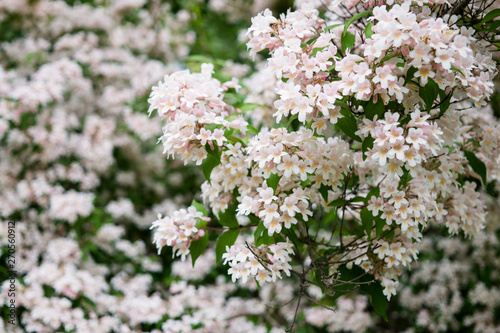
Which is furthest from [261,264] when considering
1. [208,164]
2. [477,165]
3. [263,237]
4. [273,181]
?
[477,165]

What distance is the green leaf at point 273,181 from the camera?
1.32 metres

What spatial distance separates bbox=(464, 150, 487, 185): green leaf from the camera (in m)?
1.60

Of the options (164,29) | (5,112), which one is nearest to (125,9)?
(164,29)

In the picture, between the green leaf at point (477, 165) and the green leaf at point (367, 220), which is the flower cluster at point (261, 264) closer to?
the green leaf at point (367, 220)

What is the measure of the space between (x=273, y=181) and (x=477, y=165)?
0.84m

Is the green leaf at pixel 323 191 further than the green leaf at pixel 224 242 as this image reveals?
No

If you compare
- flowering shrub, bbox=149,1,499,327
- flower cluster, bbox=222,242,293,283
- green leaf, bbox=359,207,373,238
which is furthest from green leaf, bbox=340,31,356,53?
flower cluster, bbox=222,242,293,283

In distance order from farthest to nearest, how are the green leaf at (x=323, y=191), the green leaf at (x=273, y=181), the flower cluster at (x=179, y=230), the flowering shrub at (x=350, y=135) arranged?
the flower cluster at (x=179, y=230) < the green leaf at (x=323, y=191) < the green leaf at (x=273, y=181) < the flowering shrub at (x=350, y=135)

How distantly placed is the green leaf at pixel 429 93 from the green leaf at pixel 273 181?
484 millimetres

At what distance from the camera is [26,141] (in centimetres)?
280

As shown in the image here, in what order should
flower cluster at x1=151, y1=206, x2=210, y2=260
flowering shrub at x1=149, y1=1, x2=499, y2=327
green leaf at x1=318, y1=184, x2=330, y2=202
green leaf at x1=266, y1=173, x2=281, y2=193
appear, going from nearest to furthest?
flowering shrub at x1=149, y1=1, x2=499, y2=327 → green leaf at x1=266, y1=173, x2=281, y2=193 → green leaf at x1=318, y1=184, x2=330, y2=202 → flower cluster at x1=151, y1=206, x2=210, y2=260

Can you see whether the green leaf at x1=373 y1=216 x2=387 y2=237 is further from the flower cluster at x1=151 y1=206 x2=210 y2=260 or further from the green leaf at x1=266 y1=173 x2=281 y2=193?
the flower cluster at x1=151 y1=206 x2=210 y2=260

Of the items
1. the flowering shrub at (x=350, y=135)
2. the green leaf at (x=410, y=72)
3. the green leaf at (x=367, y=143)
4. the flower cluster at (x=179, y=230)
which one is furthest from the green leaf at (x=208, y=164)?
the green leaf at (x=410, y=72)

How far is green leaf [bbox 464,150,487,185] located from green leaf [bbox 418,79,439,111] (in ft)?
1.73
